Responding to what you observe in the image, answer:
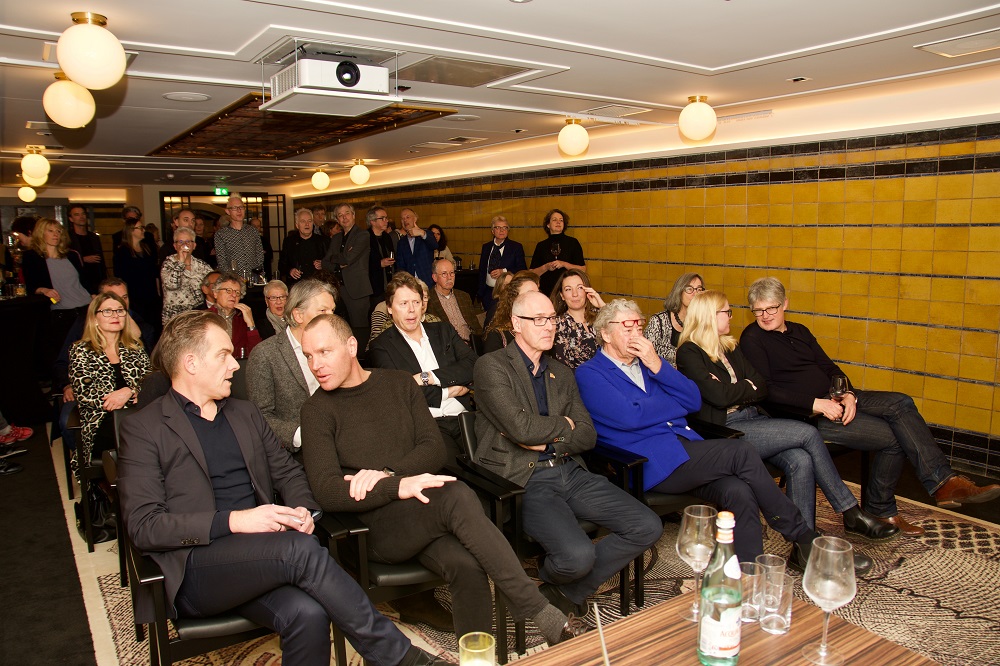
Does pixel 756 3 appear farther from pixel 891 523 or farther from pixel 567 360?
pixel 891 523

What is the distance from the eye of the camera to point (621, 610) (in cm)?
317

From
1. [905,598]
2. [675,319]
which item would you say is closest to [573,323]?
[675,319]

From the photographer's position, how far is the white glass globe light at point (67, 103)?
3762mm

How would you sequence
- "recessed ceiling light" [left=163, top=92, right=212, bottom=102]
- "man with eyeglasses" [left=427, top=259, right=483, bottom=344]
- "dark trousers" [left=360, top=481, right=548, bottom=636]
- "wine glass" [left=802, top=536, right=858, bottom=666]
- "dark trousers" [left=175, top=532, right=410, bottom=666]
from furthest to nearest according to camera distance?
1. "man with eyeglasses" [left=427, top=259, right=483, bottom=344]
2. "recessed ceiling light" [left=163, top=92, right=212, bottom=102]
3. "dark trousers" [left=360, top=481, right=548, bottom=636]
4. "dark trousers" [left=175, top=532, right=410, bottom=666]
5. "wine glass" [left=802, top=536, right=858, bottom=666]

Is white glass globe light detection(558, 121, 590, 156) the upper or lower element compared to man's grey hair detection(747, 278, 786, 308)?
upper

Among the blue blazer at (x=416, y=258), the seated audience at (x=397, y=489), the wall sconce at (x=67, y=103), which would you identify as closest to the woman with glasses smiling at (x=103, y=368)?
the wall sconce at (x=67, y=103)

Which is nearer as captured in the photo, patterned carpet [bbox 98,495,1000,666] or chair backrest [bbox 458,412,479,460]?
patterned carpet [bbox 98,495,1000,666]

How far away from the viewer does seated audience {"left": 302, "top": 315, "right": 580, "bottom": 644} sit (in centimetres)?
260

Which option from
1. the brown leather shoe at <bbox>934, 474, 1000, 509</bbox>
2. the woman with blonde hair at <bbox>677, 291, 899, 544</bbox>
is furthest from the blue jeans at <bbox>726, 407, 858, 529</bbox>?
the brown leather shoe at <bbox>934, 474, 1000, 509</bbox>

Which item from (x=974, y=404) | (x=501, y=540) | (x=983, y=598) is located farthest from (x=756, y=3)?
(x=974, y=404)

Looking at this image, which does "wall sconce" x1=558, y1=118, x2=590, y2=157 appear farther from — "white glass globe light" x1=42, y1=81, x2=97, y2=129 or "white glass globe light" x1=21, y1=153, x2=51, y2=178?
"white glass globe light" x1=21, y1=153, x2=51, y2=178

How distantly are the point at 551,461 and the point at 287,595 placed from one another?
1.29 metres

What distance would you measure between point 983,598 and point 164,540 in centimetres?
350

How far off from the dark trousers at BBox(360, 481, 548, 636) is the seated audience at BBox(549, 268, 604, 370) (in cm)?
193
